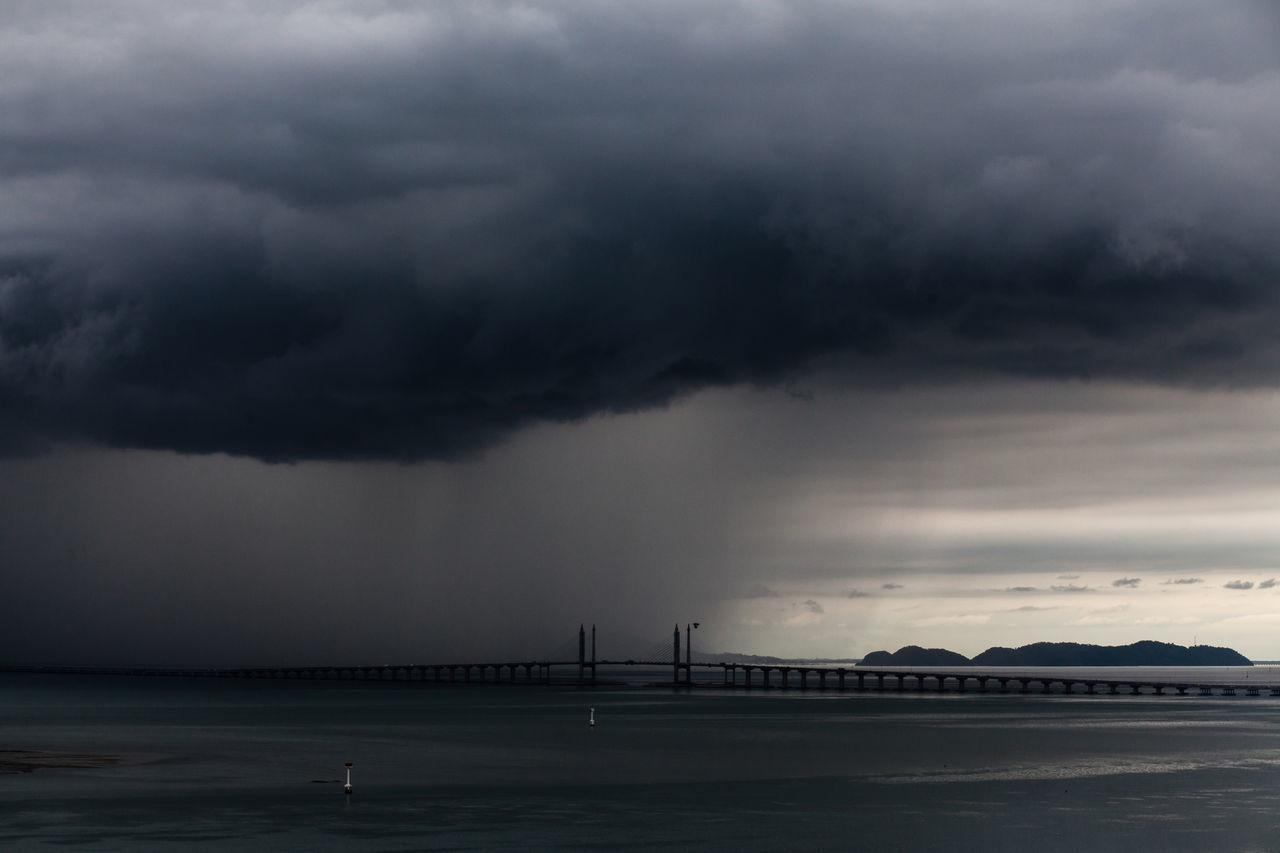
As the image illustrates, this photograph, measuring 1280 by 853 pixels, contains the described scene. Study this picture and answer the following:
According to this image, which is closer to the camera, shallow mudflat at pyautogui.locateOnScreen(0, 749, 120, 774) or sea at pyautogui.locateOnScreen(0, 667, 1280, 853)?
sea at pyautogui.locateOnScreen(0, 667, 1280, 853)

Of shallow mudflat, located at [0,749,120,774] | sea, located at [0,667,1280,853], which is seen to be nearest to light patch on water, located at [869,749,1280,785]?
sea, located at [0,667,1280,853]

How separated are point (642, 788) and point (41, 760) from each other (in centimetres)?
3052

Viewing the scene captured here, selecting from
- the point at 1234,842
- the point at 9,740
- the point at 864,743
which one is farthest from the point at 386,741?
the point at 1234,842

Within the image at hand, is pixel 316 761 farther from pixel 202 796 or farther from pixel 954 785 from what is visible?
pixel 954 785

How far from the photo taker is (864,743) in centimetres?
8944

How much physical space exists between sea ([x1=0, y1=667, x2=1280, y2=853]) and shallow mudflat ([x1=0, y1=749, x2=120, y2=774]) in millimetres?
454

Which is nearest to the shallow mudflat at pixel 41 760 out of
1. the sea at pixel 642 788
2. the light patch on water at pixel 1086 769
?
the sea at pixel 642 788

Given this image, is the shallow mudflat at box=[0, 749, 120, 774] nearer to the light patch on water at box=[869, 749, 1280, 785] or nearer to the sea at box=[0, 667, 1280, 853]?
the sea at box=[0, 667, 1280, 853]

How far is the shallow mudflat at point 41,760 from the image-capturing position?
62.9 metres

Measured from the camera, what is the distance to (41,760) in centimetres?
6800

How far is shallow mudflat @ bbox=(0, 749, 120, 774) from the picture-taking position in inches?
2475

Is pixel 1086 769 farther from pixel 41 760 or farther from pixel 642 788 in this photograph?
pixel 41 760

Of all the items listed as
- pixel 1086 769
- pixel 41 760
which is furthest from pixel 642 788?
pixel 41 760

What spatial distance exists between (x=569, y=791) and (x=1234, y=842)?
80.5ft
